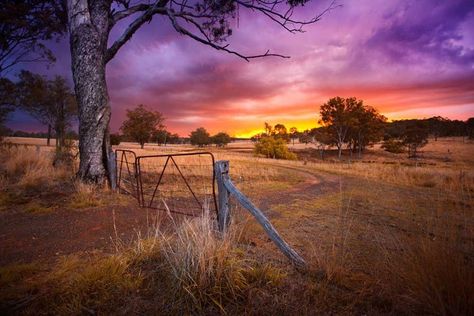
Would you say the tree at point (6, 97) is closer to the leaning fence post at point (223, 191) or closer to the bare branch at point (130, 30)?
the bare branch at point (130, 30)

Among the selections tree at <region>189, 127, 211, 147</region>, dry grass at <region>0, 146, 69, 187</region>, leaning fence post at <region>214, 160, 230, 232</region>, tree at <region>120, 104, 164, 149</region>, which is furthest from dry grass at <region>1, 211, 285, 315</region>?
tree at <region>189, 127, 211, 147</region>

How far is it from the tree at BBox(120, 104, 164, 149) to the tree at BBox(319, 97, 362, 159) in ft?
122

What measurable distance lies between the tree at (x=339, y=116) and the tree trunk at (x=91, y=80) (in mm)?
43912

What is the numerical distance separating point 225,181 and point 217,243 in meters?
1.51

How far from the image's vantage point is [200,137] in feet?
291

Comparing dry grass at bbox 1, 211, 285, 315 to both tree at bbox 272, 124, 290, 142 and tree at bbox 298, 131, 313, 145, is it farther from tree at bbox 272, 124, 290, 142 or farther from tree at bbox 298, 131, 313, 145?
tree at bbox 298, 131, 313, 145

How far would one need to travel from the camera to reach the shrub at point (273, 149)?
39.8 metres

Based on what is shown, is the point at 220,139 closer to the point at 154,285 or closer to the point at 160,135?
the point at 160,135

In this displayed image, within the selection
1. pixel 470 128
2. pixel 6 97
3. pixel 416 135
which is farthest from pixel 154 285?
pixel 470 128

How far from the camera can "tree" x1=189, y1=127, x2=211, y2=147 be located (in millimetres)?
88688

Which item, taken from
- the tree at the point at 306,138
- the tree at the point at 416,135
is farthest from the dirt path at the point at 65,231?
the tree at the point at 306,138

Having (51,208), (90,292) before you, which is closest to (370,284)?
(90,292)

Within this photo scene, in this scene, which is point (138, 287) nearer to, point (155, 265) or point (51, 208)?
point (155, 265)

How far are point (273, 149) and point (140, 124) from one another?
34.1 m
